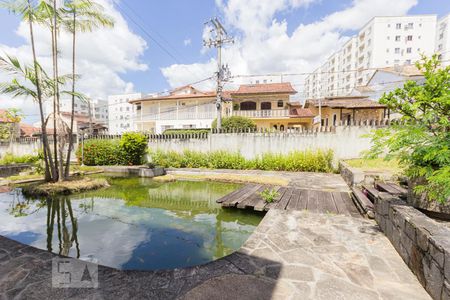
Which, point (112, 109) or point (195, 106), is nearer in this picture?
point (195, 106)

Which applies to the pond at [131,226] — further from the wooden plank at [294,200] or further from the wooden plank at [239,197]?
the wooden plank at [294,200]

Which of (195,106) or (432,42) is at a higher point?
(432,42)

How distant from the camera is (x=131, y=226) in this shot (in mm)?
4230

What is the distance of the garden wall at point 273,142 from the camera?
9477 millimetres

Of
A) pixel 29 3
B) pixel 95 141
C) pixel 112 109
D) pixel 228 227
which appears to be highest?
pixel 112 109

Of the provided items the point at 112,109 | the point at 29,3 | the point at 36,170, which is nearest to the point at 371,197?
the point at 29,3

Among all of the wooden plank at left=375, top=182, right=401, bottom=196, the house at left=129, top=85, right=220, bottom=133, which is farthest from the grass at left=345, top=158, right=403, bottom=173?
the house at left=129, top=85, right=220, bottom=133

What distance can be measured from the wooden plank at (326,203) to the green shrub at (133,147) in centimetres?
976

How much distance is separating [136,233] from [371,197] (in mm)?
5050

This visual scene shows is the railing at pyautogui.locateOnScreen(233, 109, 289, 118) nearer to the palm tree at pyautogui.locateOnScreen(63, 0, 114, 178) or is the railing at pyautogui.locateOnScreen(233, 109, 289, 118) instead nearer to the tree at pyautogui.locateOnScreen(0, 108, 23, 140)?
the palm tree at pyautogui.locateOnScreen(63, 0, 114, 178)

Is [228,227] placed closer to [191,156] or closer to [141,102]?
[191,156]

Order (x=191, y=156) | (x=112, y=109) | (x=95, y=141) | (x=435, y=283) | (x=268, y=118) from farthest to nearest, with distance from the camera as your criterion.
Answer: (x=112, y=109)
(x=268, y=118)
(x=95, y=141)
(x=191, y=156)
(x=435, y=283)

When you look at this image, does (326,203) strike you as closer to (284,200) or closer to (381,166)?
(284,200)

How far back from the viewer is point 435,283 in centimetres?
182
